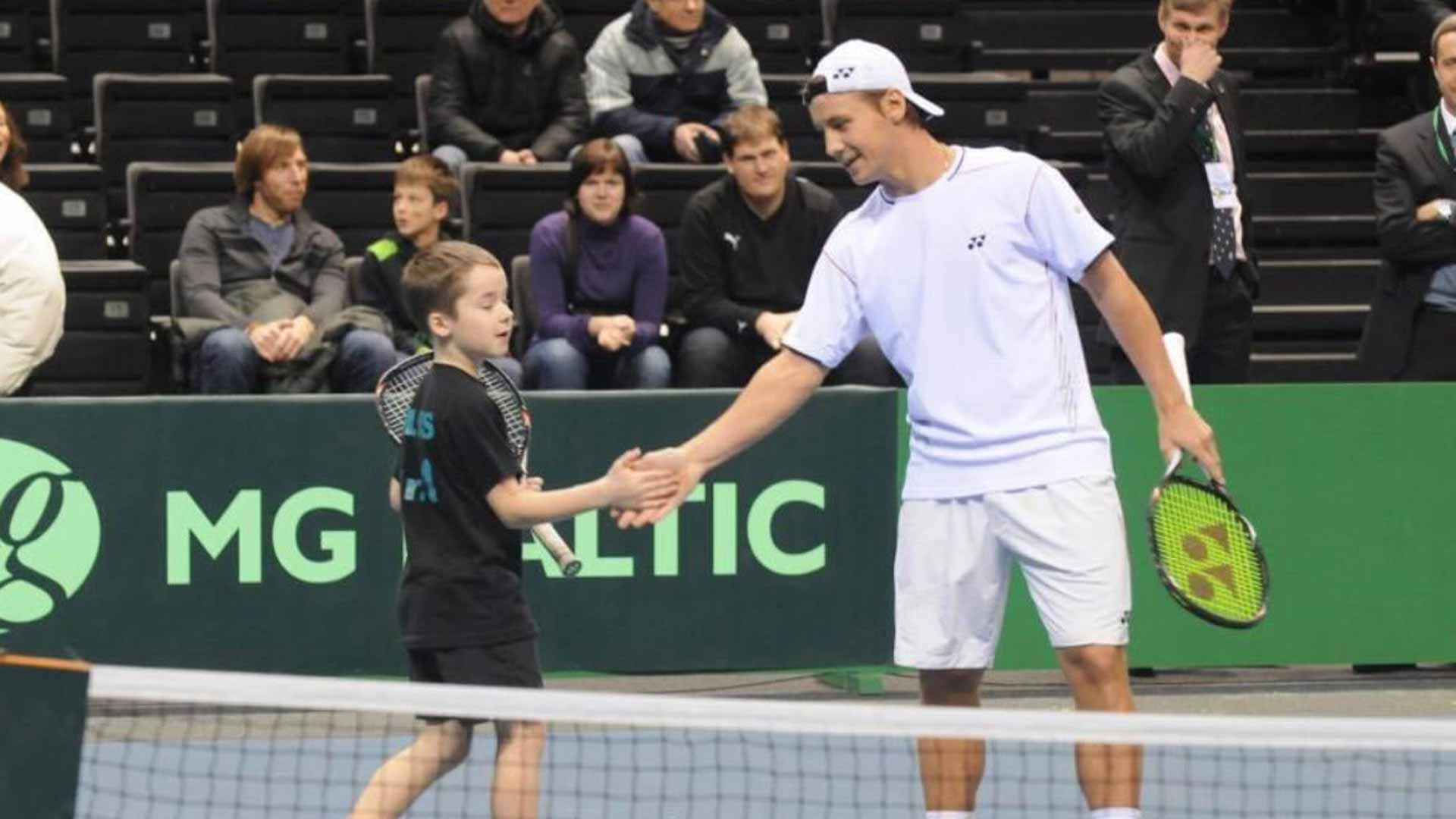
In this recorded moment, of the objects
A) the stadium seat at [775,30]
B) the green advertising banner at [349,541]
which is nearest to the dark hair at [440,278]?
the green advertising banner at [349,541]

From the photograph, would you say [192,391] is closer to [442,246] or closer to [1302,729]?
[442,246]

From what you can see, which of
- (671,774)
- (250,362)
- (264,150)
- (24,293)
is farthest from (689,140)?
(671,774)

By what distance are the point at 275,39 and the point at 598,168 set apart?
318 cm

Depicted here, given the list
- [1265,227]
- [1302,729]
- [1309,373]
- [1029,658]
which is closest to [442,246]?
[1302,729]

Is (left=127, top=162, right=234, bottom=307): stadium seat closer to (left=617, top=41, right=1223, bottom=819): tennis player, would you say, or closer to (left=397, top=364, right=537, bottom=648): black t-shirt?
(left=397, top=364, right=537, bottom=648): black t-shirt

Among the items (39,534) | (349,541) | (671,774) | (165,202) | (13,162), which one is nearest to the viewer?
(671,774)

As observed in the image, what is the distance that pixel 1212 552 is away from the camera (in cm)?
576

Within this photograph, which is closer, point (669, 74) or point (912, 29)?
point (669, 74)

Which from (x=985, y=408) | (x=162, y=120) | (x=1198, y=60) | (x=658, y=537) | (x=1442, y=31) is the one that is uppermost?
(x=1442, y=31)

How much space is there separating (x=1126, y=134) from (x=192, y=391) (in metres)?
3.30

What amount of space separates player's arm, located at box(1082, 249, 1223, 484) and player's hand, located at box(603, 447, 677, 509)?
96 cm

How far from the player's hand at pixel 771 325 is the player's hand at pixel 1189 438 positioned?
3685 millimetres

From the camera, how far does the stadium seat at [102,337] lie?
9523 millimetres

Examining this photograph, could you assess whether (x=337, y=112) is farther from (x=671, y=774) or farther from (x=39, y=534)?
(x=671, y=774)
